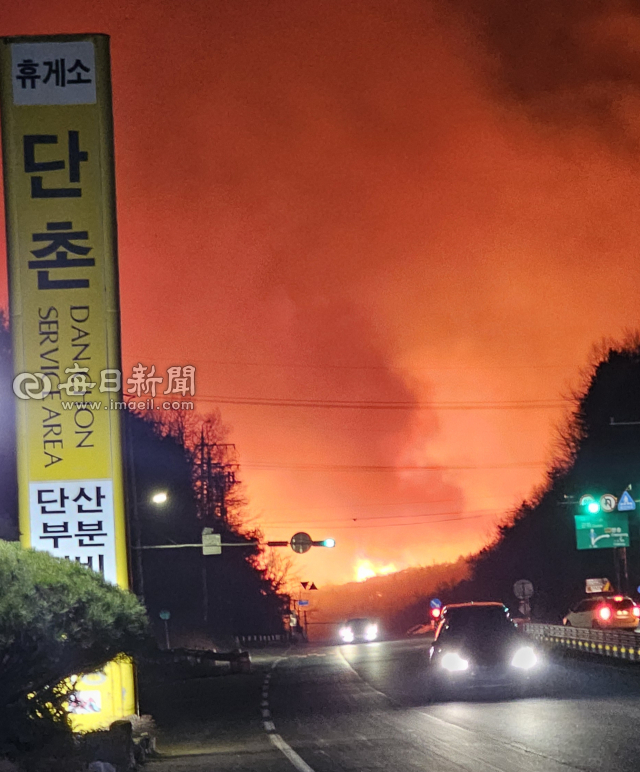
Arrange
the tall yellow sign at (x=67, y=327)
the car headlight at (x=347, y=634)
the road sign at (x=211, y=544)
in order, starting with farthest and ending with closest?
the car headlight at (x=347, y=634) < the road sign at (x=211, y=544) < the tall yellow sign at (x=67, y=327)

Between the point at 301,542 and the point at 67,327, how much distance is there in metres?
25.1

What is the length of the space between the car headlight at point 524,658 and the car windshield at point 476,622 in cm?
45

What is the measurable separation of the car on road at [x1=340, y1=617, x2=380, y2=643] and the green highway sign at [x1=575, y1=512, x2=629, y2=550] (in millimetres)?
35438

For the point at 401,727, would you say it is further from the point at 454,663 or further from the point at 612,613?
the point at 612,613

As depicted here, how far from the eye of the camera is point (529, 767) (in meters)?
12.3

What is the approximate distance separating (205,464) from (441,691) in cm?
5729

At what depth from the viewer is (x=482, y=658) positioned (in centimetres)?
2266

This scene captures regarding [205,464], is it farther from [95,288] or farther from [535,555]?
[95,288]

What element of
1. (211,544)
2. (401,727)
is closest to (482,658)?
(401,727)

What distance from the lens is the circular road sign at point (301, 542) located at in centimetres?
4350

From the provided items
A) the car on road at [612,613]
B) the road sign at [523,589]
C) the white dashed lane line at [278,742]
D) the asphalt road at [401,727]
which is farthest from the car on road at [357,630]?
the white dashed lane line at [278,742]

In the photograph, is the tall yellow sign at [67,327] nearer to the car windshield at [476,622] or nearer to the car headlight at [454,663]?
the car headlight at [454,663]

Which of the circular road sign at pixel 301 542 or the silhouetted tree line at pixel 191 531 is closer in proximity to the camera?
the circular road sign at pixel 301 542

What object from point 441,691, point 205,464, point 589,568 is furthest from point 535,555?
point 441,691
